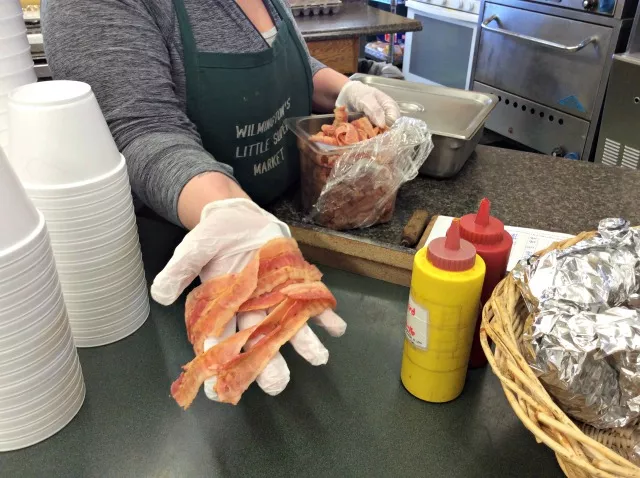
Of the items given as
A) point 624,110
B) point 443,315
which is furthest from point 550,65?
point 443,315

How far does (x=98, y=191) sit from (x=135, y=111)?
0.19 m

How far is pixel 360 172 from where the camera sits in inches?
34.7

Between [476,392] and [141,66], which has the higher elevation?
[141,66]

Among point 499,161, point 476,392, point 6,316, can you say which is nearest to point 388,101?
point 499,161

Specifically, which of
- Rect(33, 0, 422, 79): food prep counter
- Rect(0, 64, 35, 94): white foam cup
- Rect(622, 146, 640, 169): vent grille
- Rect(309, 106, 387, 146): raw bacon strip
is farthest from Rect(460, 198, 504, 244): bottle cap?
Rect(622, 146, 640, 169): vent grille

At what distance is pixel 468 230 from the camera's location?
0.62m

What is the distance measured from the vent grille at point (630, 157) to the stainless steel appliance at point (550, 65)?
0.58 feet

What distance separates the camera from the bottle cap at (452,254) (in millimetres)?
543

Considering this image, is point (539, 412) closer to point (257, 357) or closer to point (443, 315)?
point (443, 315)

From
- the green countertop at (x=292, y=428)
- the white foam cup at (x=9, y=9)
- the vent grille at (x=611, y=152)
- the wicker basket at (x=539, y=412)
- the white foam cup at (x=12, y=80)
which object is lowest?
the vent grille at (x=611, y=152)

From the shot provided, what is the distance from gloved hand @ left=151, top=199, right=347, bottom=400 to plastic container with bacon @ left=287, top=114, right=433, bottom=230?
0.86ft

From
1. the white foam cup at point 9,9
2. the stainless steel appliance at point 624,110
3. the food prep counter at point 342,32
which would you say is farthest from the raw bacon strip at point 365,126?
the stainless steel appliance at point 624,110

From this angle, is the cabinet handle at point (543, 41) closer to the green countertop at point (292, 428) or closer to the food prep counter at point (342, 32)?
the food prep counter at point (342, 32)

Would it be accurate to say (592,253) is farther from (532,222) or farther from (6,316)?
(6,316)
